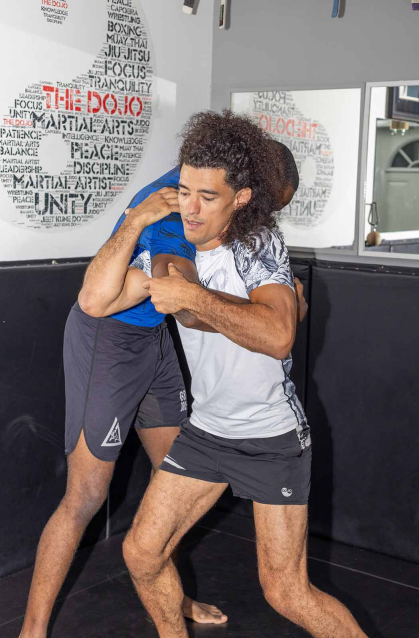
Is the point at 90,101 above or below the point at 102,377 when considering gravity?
above

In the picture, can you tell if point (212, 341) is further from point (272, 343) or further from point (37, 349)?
point (37, 349)

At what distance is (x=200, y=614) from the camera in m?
3.06

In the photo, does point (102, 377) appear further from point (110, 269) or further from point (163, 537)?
point (163, 537)

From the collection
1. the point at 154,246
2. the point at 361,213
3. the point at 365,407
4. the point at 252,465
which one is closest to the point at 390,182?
the point at 361,213

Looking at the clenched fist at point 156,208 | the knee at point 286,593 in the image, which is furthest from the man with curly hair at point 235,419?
the clenched fist at point 156,208

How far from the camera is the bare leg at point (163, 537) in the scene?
2352 millimetres

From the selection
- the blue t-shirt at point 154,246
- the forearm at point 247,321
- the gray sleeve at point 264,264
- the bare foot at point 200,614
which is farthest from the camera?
the bare foot at point 200,614

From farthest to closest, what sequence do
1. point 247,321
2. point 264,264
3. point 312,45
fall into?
1. point 312,45
2. point 264,264
3. point 247,321

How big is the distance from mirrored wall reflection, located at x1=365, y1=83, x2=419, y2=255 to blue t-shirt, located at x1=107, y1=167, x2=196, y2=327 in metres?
1.45

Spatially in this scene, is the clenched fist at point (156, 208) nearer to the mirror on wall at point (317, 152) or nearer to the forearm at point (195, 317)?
the forearm at point (195, 317)

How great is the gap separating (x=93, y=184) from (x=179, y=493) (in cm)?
167

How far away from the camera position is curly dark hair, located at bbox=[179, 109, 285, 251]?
232 cm

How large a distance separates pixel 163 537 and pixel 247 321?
28.7 inches

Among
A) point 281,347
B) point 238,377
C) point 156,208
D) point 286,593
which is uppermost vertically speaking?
point 156,208
